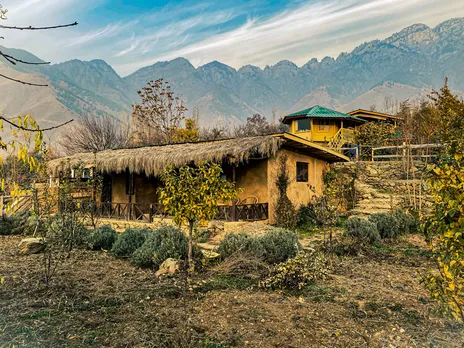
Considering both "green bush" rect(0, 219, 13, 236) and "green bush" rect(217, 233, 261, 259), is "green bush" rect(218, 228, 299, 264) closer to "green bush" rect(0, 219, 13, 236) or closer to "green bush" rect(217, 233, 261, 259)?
"green bush" rect(217, 233, 261, 259)

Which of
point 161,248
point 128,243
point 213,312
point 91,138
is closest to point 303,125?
point 91,138

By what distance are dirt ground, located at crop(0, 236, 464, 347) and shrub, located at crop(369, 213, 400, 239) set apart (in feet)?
10.9

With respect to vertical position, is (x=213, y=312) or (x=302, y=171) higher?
(x=302, y=171)

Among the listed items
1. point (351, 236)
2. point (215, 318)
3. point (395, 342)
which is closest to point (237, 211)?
point (351, 236)

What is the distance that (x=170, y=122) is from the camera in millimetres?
28312

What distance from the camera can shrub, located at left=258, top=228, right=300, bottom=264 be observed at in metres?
6.94

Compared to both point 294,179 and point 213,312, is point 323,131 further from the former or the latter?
point 213,312

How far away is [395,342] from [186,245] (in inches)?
187

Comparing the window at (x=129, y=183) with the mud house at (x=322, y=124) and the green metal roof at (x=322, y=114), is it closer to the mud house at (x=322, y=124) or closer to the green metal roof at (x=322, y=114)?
the mud house at (x=322, y=124)

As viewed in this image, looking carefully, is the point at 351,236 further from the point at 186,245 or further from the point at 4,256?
the point at 4,256

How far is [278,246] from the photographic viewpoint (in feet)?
23.3

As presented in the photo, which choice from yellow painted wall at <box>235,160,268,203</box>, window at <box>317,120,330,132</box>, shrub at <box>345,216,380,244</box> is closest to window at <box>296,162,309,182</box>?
yellow painted wall at <box>235,160,268,203</box>

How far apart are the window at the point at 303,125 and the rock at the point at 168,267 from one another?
21242 millimetres

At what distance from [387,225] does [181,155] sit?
23.1 ft
